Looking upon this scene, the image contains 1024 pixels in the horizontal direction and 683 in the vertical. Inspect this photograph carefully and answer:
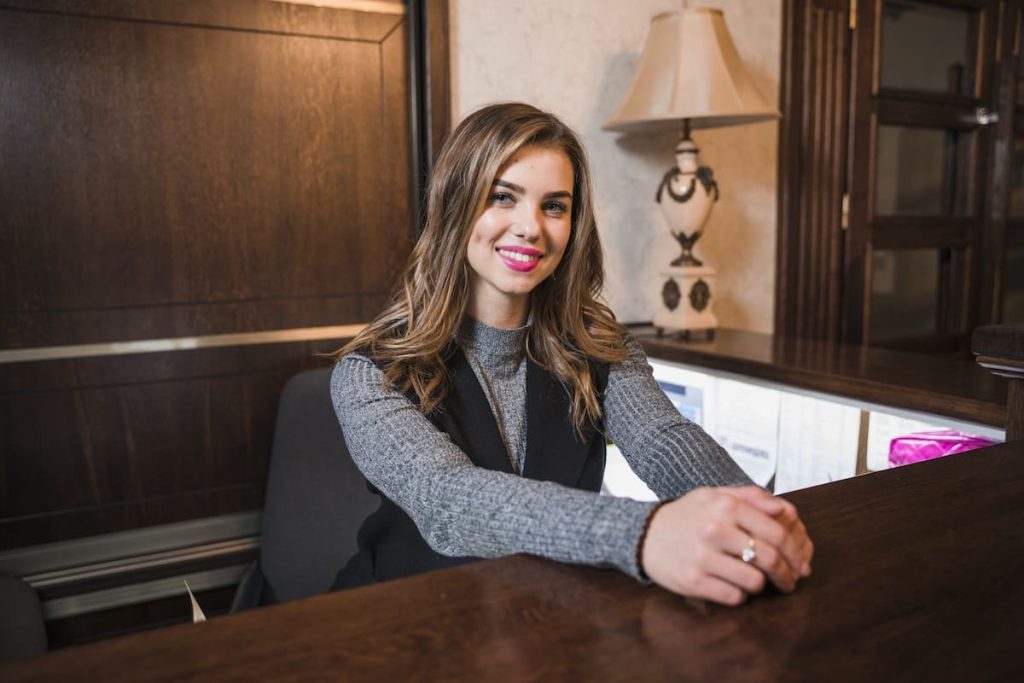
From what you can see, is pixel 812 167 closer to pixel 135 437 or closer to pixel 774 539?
pixel 135 437

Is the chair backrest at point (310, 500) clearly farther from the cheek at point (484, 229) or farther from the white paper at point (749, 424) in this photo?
the white paper at point (749, 424)

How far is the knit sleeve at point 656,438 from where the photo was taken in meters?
1.21

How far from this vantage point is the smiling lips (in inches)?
54.1

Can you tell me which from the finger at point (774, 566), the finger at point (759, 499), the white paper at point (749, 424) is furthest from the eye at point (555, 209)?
the white paper at point (749, 424)

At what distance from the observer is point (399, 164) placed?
2154 millimetres

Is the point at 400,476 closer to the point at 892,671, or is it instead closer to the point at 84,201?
the point at 892,671

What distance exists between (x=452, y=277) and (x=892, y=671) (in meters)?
0.95

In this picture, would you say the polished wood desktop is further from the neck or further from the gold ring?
the neck

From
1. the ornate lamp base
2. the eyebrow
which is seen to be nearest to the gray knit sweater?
the eyebrow

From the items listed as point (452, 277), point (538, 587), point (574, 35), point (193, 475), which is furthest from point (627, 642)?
point (574, 35)

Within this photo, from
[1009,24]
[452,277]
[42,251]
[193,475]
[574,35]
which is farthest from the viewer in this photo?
[1009,24]

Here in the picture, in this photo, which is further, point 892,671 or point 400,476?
point 400,476

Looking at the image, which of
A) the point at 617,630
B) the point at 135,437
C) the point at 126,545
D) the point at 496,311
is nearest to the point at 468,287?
the point at 496,311

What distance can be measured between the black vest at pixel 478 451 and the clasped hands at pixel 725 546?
2.01 feet
